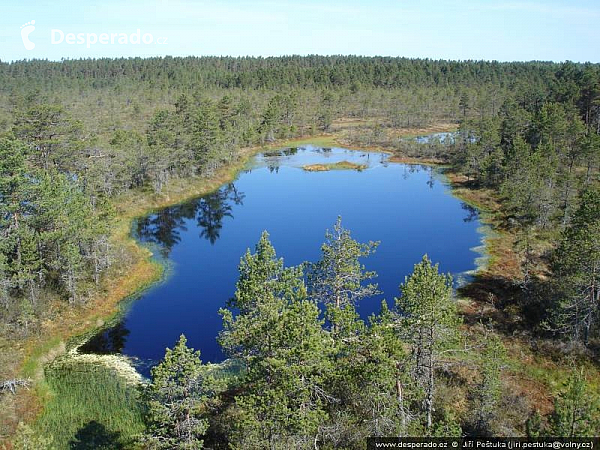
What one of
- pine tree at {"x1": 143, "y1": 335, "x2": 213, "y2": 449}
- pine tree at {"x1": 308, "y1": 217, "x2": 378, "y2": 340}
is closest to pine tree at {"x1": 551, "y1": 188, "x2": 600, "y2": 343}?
pine tree at {"x1": 308, "y1": 217, "x2": 378, "y2": 340}

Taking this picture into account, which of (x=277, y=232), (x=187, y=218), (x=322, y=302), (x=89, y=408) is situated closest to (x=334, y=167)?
(x=187, y=218)

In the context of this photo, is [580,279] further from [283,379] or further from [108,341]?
[108,341]

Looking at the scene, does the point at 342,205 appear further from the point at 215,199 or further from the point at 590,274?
the point at 590,274

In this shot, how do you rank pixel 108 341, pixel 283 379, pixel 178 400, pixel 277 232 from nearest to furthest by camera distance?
pixel 283 379, pixel 178 400, pixel 108 341, pixel 277 232

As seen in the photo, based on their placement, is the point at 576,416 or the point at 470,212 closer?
the point at 576,416

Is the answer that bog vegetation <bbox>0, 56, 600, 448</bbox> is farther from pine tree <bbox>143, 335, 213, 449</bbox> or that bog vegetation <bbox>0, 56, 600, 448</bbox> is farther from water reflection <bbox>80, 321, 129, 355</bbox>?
water reflection <bbox>80, 321, 129, 355</bbox>

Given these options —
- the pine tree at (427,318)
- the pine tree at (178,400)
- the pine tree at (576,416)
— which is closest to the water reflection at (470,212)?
the pine tree at (427,318)

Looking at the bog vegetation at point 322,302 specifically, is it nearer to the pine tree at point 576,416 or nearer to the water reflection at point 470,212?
the pine tree at point 576,416

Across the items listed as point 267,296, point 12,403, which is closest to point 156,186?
point 12,403
